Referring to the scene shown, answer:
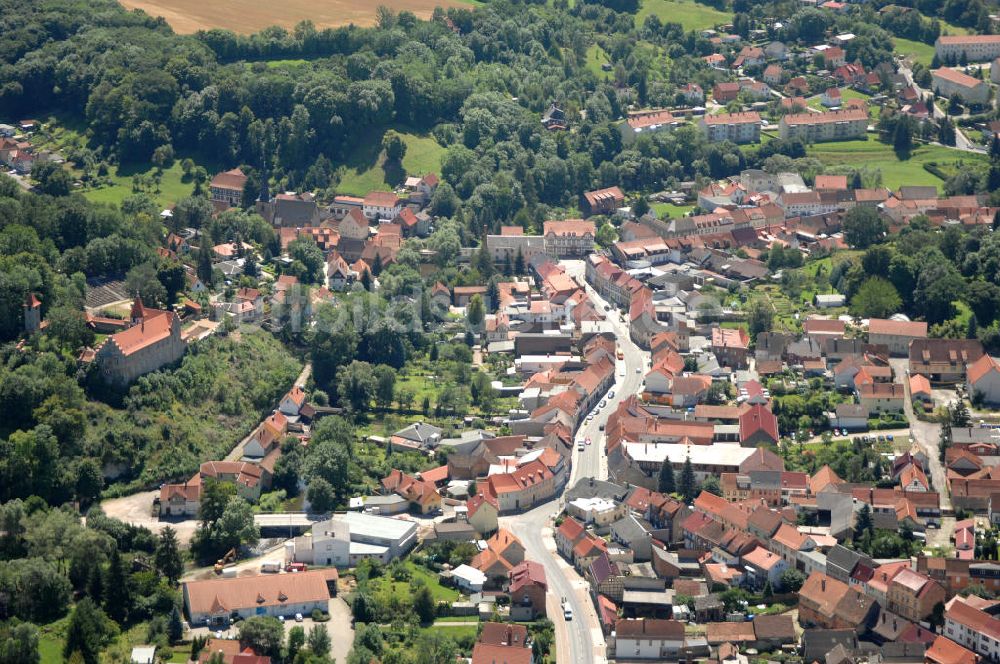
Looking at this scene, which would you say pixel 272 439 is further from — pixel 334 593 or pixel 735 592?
pixel 735 592

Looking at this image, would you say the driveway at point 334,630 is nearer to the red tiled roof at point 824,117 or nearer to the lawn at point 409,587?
the lawn at point 409,587

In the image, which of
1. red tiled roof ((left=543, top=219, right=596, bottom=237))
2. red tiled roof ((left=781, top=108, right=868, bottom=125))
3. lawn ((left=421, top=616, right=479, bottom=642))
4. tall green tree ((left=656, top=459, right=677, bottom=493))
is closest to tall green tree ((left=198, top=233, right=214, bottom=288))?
red tiled roof ((left=543, top=219, right=596, bottom=237))

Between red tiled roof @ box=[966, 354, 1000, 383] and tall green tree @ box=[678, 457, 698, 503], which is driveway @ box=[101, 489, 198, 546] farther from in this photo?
red tiled roof @ box=[966, 354, 1000, 383]

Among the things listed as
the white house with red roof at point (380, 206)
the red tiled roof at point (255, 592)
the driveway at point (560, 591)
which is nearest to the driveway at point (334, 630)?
the red tiled roof at point (255, 592)

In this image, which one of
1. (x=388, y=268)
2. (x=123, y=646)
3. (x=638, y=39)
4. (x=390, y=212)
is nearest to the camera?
(x=123, y=646)

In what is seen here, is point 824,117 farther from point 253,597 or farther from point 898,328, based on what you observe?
point 253,597

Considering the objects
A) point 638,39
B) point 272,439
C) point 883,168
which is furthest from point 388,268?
point 638,39

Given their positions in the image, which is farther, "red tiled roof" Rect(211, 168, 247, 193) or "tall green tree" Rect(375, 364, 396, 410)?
"red tiled roof" Rect(211, 168, 247, 193)
